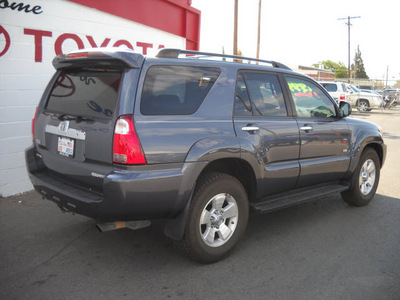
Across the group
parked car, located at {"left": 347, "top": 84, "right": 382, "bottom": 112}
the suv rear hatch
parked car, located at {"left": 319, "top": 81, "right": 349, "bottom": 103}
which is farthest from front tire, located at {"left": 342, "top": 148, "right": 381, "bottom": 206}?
parked car, located at {"left": 347, "top": 84, "right": 382, "bottom": 112}

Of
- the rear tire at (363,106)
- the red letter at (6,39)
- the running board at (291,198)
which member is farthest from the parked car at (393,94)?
the red letter at (6,39)

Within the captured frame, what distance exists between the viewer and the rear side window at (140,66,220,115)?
10.6 ft

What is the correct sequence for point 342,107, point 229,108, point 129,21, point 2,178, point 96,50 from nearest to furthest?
point 96,50
point 229,108
point 342,107
point 2,178
point 129,21

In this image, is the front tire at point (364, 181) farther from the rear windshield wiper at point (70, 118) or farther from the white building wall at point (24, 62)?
the white building wall at point (24, 62)

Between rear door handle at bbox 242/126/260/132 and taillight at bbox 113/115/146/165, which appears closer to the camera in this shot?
taillight at bbox 113/115/146/165

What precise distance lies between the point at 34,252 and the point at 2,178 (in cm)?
214

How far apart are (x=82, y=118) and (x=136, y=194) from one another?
2.77ft

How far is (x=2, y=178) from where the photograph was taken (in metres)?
5.52

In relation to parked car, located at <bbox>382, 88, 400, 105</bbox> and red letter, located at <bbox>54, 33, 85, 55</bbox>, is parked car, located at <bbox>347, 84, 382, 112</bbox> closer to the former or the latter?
parked car, located at <bbox>382, 88, 400, 105</bbox>

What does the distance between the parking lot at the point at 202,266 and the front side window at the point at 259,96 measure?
1.39 meters

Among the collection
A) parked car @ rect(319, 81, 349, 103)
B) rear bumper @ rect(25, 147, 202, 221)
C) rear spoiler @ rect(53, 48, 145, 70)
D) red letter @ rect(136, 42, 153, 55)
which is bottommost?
rear bumper @ rect(25, 147, 202, 221)

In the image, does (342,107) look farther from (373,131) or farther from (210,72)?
(210,72)

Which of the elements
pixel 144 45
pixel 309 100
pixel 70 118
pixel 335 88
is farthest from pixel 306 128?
pixel 335 88

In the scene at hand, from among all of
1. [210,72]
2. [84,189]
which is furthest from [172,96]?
[84,189]
